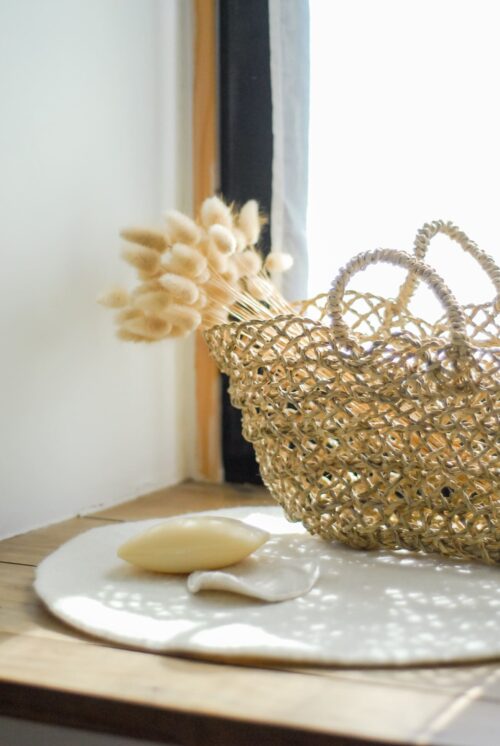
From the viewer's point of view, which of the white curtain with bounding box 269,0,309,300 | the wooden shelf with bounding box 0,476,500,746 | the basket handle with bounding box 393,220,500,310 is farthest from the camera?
the white curtain with bounding box 269,0,309,300

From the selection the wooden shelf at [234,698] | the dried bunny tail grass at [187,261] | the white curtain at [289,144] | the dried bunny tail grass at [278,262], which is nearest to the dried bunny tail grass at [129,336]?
the dried bunny tail grass at [187,261]

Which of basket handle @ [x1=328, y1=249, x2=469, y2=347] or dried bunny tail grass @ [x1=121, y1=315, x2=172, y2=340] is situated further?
dried bunny tail grass @ [x1=121, y1=315, x2=172, y2=340]

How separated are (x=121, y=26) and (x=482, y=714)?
3.84ft

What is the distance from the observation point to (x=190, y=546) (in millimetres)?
805

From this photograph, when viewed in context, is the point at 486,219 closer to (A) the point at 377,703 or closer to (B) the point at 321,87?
(B) the point at 321,87

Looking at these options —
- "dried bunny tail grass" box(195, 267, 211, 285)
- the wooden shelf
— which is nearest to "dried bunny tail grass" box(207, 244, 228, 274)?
"dried bunny tail grass" box(195, 267, 211, 285)

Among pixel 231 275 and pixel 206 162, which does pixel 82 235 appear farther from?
pixel 206 162

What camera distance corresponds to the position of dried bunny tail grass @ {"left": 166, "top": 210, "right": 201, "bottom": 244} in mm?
1076

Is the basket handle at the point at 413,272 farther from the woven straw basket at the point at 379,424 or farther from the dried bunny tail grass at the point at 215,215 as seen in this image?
the dried bunny tail grass at the point at 215,215

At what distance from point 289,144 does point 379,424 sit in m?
0.70

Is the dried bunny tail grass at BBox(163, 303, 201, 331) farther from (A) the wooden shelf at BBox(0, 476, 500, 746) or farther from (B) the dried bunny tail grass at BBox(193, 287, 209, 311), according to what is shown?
(A) the wooden shelf at BBox(0, 476, 500, 746)

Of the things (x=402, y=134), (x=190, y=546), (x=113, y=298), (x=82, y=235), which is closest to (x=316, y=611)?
(x=190, y=546)

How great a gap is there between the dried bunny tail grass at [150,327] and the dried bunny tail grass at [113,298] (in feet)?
0.15

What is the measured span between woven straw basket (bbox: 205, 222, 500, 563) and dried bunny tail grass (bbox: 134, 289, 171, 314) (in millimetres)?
165
